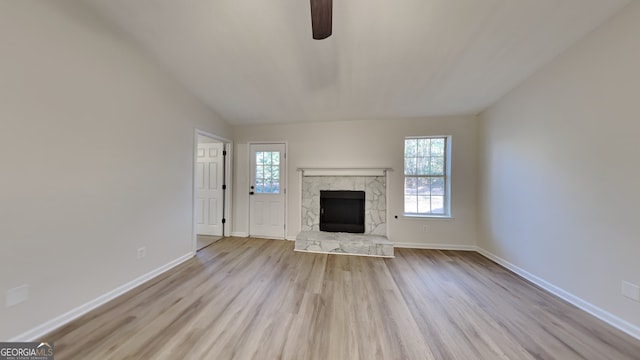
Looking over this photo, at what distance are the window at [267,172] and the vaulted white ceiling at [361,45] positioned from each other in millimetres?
1222

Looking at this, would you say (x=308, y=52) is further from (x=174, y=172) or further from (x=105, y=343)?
(x=105, y=343)

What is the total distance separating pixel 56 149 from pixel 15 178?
0.32m

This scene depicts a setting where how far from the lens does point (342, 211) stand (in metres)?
4.00

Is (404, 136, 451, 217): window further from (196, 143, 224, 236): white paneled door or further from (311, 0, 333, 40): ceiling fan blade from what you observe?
(196, 143, 224, 236): white paneled door

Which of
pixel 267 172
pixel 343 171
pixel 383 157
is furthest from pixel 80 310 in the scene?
pixel 383 157

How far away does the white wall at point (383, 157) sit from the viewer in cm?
366

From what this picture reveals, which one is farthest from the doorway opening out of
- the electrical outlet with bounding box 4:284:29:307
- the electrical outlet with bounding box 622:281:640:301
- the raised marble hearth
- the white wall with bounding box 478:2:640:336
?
the electrical outlet with bounding box 622:281:640:301

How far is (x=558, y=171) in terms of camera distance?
2291 millimetres

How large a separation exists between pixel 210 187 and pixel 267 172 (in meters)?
1.21

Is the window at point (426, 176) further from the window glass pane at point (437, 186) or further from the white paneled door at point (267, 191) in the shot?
the white paneled door at point (267, 191)

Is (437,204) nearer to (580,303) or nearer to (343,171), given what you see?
(343,171)

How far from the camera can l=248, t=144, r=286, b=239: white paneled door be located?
165 inches

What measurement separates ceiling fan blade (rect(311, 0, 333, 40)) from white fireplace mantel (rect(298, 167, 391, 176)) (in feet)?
8.50

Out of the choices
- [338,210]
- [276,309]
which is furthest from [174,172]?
[338,210]
